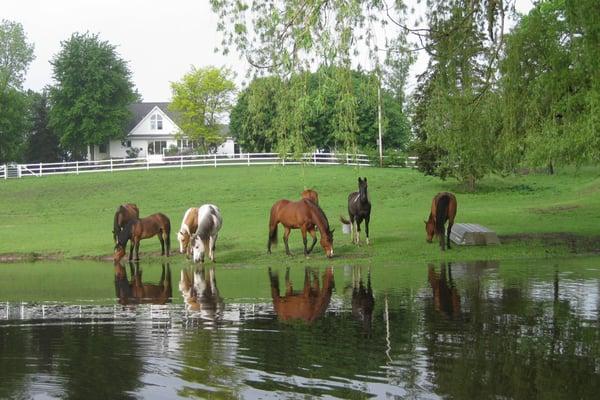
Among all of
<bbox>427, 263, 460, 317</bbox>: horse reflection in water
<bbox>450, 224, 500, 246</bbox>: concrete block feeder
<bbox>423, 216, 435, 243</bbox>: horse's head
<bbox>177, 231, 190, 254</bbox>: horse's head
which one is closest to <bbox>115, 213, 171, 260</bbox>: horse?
<bbox>177, 231, 190, 254</bbox>: horse's head

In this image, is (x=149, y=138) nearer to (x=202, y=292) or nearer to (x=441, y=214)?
(x=441, y=214)

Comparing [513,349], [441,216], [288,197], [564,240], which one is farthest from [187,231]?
[288,197]

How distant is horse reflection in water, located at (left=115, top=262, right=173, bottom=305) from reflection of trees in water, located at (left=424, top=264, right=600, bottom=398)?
5.18 meters

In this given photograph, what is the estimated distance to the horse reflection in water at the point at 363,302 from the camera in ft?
38.9

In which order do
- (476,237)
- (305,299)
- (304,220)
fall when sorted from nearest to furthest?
(305,299)
(304,220)
(476,237)

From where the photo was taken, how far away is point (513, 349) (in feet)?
31.5

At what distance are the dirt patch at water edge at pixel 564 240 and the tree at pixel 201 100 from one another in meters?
58.5

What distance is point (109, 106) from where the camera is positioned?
275 ft

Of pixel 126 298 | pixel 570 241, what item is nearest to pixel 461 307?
pixel 126 298

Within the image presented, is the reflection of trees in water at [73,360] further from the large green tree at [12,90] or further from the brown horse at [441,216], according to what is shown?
the large green tree at [12,90]

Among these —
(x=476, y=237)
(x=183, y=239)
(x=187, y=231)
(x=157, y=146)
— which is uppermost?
(x=157, y=146)

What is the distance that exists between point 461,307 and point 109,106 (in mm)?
74971

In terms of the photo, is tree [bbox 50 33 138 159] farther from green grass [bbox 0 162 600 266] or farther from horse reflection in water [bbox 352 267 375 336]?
horse reflection in water [bbox 352 267 375 336]

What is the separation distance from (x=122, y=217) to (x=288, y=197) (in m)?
19.5
